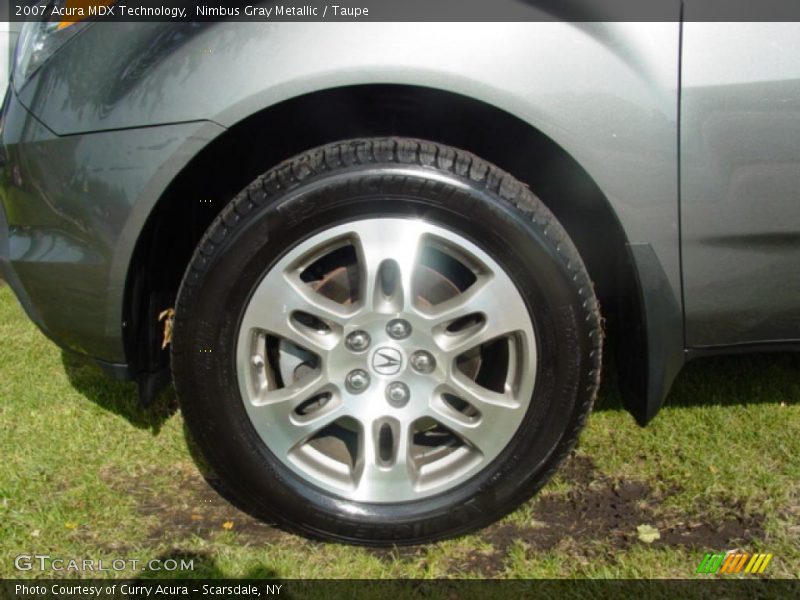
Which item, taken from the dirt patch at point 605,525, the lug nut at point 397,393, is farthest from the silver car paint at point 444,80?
the dirt patch at point 605,525

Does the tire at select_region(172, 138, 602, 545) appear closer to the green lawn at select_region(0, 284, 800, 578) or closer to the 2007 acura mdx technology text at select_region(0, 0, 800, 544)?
the 2007 acura mdx technology text at select_region(0, 0, 800, 544)

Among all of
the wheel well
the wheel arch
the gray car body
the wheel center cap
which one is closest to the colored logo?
the wheel arch

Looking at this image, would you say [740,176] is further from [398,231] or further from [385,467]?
[385,467]

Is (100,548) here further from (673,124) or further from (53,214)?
(673,124)

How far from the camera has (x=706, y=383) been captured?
3.08 m

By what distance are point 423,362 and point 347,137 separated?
0.69 metres

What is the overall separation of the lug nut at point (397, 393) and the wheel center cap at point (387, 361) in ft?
0.11

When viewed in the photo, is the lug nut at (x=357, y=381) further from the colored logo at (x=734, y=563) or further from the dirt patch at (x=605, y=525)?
the colored logo at (x=734, y=563)

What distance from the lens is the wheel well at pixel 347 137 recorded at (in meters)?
2.20

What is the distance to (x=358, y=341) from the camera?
218cm

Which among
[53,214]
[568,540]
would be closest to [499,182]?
[568,540]

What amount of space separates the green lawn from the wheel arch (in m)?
0.35

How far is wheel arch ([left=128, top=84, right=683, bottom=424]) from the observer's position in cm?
217

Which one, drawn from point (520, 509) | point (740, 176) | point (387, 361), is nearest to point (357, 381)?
point (387, 361)
